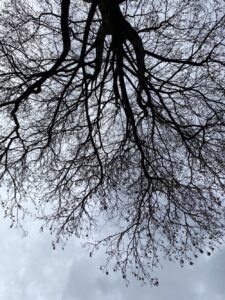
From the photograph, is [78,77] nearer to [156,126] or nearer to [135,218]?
[156,126]

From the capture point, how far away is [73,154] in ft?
34.6

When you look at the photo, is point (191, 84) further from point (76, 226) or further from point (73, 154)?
point (76, 226)

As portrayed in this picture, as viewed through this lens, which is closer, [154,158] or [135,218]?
[135,218]

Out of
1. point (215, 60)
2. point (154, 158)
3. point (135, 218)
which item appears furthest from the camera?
point (154, 158)

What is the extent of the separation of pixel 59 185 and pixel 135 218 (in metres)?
2.23

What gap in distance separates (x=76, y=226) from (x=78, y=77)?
414cm

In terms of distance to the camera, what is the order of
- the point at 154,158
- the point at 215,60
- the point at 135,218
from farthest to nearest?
the point at 154,158, the point at 135,218, the point at 215,60

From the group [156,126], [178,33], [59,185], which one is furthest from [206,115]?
[59,185]

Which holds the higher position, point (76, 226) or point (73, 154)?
point (73, 154)

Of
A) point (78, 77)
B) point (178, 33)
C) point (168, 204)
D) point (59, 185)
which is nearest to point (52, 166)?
point (59, 185)

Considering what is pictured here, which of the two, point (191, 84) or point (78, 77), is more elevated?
point (78, 77)

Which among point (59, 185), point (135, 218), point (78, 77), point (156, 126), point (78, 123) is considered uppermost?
point (78, 77)

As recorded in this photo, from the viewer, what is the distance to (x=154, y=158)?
34.2 feet

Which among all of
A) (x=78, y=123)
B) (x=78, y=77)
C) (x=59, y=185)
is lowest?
(x=59, y=185)
